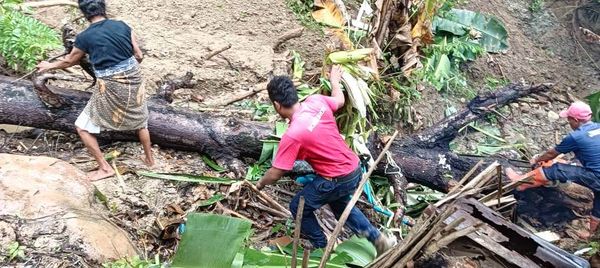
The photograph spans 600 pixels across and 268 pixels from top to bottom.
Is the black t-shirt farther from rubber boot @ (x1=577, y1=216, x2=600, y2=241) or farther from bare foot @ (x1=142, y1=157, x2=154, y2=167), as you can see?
rubber boot @ (x1=577, y1=216, x2=600, y2=241)

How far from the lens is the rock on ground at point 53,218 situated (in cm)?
376

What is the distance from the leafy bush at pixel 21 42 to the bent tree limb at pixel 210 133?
1.56 feet

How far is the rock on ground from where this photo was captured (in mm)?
3760

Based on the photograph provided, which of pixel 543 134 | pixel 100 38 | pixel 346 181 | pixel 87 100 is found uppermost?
pixel 100 38

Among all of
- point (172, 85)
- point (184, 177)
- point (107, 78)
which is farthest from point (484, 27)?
point (107, 78)

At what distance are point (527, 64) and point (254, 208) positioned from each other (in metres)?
7.01

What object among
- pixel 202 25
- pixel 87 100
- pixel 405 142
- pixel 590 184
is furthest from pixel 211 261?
pixel 202 25

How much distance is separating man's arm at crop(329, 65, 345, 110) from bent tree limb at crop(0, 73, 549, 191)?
0.91 m

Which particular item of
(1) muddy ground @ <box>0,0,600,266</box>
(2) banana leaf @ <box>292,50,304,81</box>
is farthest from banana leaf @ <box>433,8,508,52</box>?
(2) banana leaf @ <box>292,50,304,81</box>

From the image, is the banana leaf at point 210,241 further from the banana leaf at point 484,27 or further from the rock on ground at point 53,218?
the banana leaf at point 484,27

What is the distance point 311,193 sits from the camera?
174 inches

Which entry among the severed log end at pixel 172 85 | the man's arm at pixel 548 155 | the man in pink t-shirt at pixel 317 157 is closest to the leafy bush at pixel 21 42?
the severed log end at pixel 172 85

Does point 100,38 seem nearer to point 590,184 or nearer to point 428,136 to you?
point 428,136

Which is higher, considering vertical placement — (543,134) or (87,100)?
(87,100)
